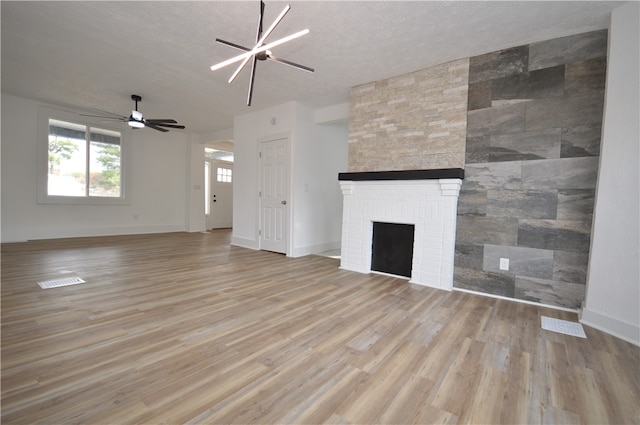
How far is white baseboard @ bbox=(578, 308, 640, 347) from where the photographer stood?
219 centimetres

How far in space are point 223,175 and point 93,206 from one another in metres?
3.79

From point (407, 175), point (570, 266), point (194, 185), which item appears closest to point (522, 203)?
point (570, 266)

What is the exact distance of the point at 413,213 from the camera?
12.0 ft

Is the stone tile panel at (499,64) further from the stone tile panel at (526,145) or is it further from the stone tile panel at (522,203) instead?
the stone tile panel at (522,203)

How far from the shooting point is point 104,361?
5.55 feet

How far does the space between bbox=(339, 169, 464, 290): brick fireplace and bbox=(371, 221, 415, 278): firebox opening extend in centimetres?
9

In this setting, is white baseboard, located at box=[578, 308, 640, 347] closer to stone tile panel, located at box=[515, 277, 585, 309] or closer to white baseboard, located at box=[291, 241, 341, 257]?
stone tile panel, located at box=[515, 277, 585, 309]

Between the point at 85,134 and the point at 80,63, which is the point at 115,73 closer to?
the point at 80,63

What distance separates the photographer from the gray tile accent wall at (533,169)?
2.77 m

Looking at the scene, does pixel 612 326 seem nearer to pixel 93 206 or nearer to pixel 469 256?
pixel 469 256

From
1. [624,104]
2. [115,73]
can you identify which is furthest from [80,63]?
[624,104]

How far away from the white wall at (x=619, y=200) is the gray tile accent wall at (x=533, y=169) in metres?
0.35

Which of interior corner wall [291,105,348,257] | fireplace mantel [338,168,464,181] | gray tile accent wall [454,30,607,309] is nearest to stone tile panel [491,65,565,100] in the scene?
gray tile accent wall [454,30,607,309]

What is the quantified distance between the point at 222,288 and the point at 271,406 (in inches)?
78.2
